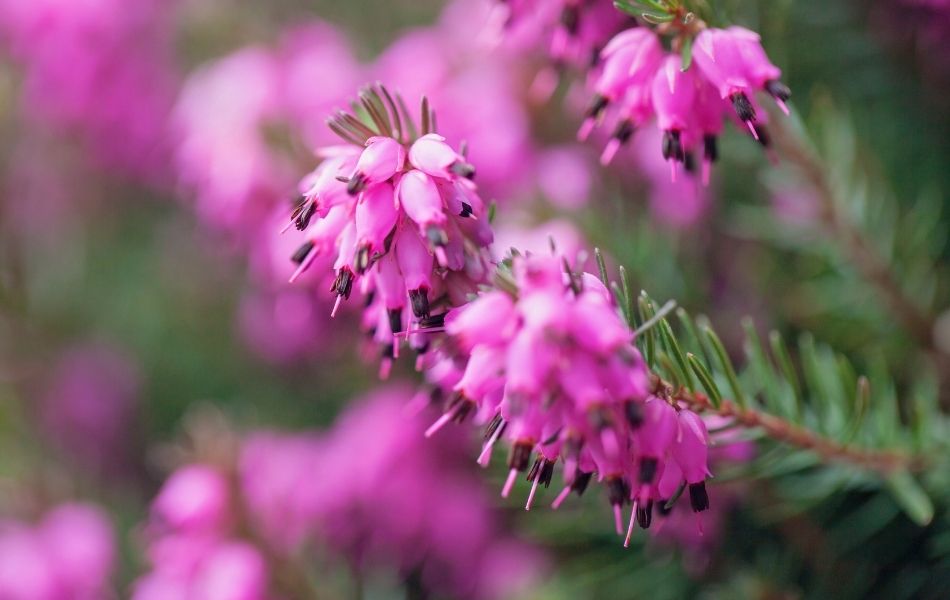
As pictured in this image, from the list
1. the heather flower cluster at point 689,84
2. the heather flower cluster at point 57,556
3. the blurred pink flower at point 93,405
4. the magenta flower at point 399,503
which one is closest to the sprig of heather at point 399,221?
the heather flower cluster at point 689,84

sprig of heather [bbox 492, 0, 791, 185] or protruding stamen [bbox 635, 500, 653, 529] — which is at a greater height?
sprig of heather [bbox 492, 0, 791, 185]

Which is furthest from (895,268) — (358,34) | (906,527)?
(358,34)

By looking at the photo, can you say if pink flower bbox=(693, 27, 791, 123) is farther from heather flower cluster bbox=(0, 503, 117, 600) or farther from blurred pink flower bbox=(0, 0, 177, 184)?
blurred pink flower bbox=(0, 0, 177, 184)

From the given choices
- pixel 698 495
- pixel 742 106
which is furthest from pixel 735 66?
pixel 698 495

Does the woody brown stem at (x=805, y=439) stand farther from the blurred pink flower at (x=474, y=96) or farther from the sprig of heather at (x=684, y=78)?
the blurred pink flower at (x=474, y=96)

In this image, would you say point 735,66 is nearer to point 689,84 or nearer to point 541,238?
point 689,84

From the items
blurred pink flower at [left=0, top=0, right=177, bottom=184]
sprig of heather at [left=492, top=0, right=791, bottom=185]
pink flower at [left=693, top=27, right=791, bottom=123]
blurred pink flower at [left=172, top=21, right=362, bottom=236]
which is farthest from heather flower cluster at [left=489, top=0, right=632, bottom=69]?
blurred pink flower at [left=0, top=0, right=177, bottom=184]

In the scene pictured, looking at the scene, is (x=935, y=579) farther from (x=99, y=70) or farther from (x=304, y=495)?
(x=99, y=70)
